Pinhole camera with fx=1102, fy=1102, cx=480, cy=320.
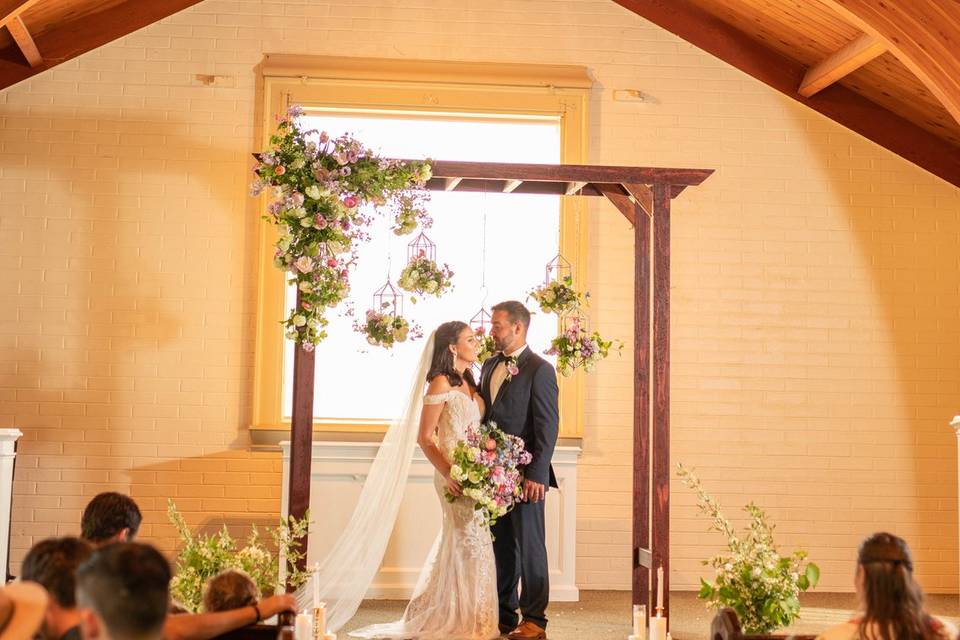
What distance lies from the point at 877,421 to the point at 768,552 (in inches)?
133

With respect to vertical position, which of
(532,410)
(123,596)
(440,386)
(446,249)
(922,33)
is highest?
(922,33)

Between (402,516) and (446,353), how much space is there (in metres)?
1.92

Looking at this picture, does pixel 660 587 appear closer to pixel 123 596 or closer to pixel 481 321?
pixel 481 321

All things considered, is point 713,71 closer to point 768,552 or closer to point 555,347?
point 555,347

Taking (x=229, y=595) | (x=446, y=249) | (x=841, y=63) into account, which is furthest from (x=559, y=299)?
(x=229, y=595)

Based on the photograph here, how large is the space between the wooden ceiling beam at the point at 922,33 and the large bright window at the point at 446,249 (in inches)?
106

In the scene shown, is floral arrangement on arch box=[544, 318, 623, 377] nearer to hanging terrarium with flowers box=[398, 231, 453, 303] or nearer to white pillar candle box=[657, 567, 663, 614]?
hanging terrarium with flowers box=[398, 231, 453, 303]

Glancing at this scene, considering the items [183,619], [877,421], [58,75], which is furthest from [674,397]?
[183,619]

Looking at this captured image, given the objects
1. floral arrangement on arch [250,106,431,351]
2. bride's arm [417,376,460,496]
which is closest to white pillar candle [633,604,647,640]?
bride's arm [417,376,460,496]

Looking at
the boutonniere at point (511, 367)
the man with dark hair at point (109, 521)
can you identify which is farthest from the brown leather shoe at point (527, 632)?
the man with dark hair at point (109, 521)

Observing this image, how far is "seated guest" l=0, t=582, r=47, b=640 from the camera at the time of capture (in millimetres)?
2213

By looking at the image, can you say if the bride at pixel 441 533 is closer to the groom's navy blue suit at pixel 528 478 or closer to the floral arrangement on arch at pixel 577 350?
the groom's navy blue suit at pixel 528 478

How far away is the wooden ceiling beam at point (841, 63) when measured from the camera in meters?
7.34

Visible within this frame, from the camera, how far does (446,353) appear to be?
6156 millimetres
